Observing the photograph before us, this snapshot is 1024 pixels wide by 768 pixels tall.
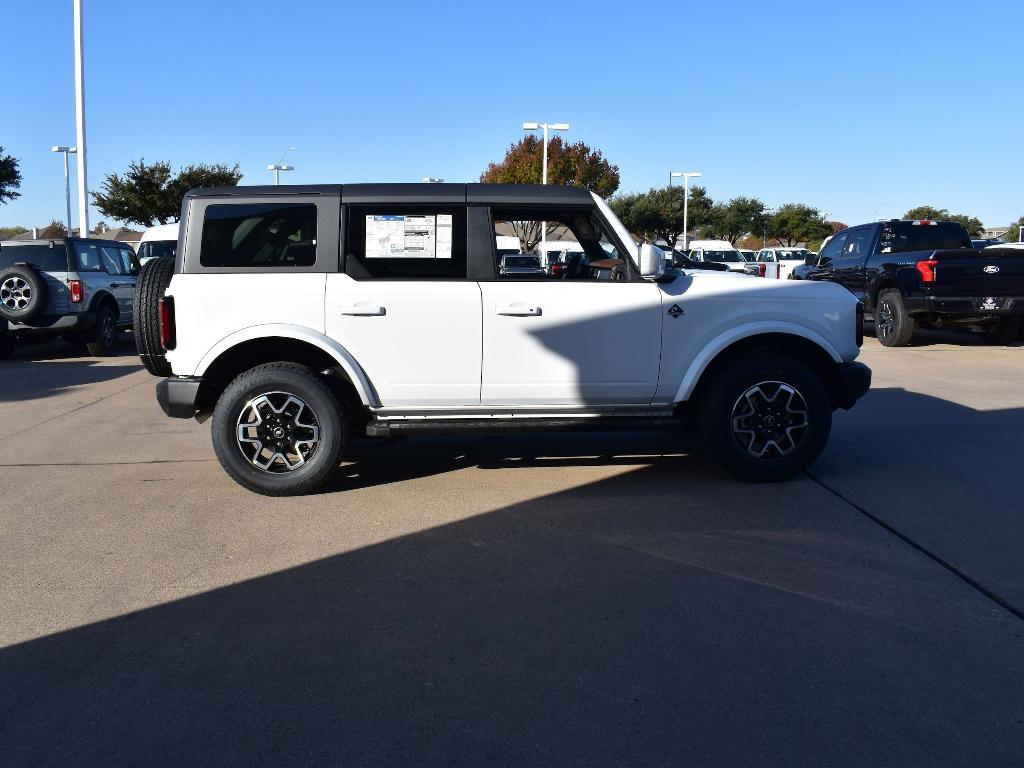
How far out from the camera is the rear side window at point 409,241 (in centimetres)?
600

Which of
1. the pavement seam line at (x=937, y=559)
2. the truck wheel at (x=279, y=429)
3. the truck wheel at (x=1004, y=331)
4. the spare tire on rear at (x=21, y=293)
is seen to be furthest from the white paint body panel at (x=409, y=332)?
the truck wheel at (x=1004, y=331)

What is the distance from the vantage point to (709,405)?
6086 millimetres

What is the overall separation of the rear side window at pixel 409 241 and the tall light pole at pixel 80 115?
18.1 meters

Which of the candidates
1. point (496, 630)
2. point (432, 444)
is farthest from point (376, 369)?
point (496, 630)

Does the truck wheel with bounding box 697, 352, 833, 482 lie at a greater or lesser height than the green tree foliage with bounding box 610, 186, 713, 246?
lesser

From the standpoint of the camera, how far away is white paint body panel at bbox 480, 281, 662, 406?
5.93 meters

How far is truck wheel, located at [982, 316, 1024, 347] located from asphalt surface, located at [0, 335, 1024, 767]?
7.91m

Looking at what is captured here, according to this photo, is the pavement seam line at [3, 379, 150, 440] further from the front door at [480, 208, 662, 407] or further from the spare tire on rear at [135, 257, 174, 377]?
the front door at [480, 208, 662, 407]

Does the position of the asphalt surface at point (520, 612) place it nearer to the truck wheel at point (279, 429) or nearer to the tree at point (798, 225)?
the truck wheel at point (279, 429)

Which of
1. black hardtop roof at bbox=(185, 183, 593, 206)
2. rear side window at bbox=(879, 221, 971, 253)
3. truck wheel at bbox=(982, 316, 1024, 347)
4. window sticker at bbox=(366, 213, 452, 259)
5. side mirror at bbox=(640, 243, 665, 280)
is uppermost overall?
rear side window at bbox=(879, 221, 971, 253)

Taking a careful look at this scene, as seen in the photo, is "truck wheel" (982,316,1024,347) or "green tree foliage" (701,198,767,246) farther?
"green tree foliage" (701,198,767,246)

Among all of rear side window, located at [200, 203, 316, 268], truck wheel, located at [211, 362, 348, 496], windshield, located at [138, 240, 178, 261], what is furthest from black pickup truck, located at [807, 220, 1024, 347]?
windshield, located at [138, 240, 178, 261]

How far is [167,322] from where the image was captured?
231 inches

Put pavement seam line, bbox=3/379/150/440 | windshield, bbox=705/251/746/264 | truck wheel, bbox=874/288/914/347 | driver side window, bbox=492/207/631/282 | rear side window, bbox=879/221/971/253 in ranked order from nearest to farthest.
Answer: driver side window, bbox=492/207/631/282, pavement seam line, bbox=3/379/150/440, truck wheel, bbox=874/288/914/347, rear side window, bbox=879/221/971/253, windshield, bbox=705/251/746/264
